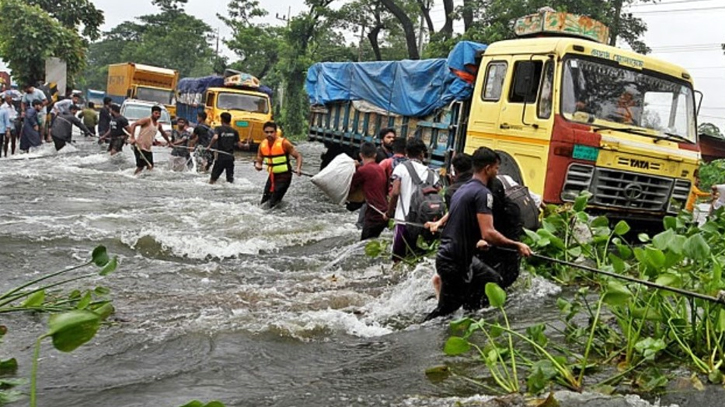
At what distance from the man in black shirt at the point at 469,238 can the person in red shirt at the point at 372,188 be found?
2.42 meters

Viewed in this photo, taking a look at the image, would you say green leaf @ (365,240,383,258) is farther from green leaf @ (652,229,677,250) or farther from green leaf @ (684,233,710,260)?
green leaf @ (684,233,710,260)

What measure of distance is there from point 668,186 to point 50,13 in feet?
78.2

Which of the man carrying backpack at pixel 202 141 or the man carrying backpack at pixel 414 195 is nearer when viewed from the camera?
the man carrying backpack at pixel 414 195

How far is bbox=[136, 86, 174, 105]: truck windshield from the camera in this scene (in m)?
30.1

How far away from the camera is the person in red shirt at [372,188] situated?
795cm

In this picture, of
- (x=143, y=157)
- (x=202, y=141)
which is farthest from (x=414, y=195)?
(x=202, y=141)

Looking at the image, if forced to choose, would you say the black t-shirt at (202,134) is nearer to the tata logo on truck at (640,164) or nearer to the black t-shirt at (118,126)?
the black t-shirt at (118,126)

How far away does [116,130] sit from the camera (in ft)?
57.4

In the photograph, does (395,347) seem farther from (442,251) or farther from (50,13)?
(50,13)

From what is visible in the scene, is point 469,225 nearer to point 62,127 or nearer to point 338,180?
point 338,180

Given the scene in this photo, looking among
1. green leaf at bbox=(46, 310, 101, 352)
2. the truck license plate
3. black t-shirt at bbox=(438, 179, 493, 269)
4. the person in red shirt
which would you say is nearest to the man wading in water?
the person in red shirt

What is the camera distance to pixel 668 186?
849 cm

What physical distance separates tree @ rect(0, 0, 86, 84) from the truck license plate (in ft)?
65.8

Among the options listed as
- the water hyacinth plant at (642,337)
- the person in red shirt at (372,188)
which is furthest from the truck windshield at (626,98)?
the water hyacinth plant at (642,337)
